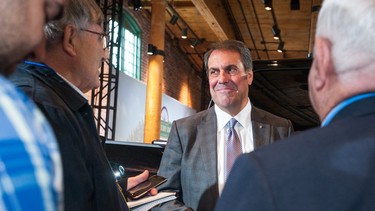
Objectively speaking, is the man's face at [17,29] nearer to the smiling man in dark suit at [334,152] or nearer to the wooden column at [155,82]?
the smiling man in dark suit at [334,152]

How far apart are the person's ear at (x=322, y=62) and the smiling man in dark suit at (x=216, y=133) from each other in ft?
3.84

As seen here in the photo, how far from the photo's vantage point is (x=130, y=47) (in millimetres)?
12469

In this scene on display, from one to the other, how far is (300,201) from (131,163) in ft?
6.16

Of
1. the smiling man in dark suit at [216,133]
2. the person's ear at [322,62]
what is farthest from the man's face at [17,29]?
the smiling man in dark suit at [216,133]

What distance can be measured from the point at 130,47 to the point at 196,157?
1048cm

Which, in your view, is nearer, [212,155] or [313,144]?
[313,144]

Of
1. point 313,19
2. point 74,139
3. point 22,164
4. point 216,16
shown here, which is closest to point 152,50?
point 216,16

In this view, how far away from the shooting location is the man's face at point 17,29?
527mm

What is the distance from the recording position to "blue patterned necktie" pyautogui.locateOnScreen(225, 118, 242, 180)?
225 centimetres

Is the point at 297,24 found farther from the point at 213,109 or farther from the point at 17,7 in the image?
the point at 17,7

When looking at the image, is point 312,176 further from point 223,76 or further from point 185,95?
point 185,95

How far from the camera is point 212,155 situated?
225cm

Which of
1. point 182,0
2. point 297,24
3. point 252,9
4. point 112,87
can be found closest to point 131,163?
point 112,87

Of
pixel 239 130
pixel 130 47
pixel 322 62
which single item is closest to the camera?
pixel 322 62
